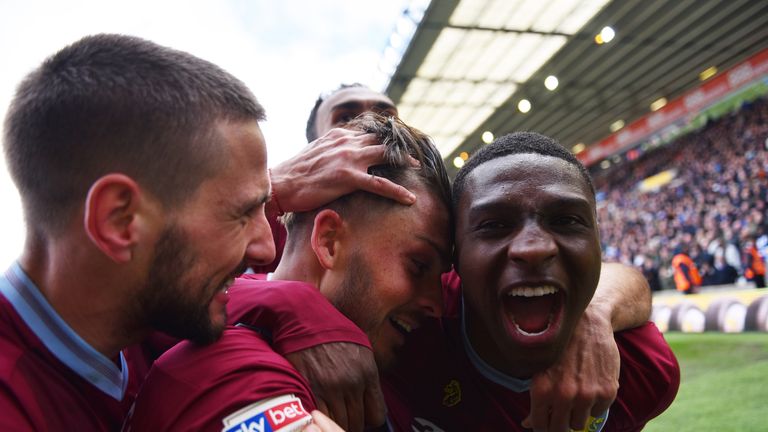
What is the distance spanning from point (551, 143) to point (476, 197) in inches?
16.0

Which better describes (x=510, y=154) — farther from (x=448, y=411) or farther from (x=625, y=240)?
(x=625, y=240)

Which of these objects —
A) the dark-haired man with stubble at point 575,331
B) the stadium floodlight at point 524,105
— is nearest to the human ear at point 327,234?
the dark-haired man with stubble at point 575,331

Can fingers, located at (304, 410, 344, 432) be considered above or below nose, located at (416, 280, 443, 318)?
below

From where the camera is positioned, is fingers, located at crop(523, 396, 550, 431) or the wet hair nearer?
fingers, located at crop(523, 396, 550, 431)

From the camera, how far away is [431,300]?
80.6 inches

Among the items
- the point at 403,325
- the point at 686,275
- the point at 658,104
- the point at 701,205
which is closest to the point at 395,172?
the point at 403,325

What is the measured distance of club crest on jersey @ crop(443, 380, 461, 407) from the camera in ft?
6.96

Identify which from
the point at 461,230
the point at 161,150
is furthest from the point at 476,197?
the point at 161,150

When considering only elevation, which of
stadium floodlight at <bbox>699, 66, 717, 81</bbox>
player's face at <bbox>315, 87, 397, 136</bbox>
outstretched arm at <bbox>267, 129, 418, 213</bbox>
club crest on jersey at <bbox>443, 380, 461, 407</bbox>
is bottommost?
club crest on jersey at <bbox>443, 380, 461, 407</bbox>

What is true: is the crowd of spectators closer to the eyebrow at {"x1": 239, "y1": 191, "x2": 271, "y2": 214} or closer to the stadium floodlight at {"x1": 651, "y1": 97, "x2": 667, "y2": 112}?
the stadium floodlight at {"x1": 651, "y1": 97, "x2": 667, "y2": 112}

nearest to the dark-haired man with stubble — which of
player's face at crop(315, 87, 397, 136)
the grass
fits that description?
player's face at crop(315, 87, 397, 136)

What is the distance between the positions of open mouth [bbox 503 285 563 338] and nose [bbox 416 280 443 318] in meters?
0.24

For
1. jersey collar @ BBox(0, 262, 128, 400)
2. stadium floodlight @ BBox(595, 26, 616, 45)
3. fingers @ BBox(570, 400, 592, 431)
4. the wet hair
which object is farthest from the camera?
stadium floodlight @ BBox(595, 26, 616, 45)

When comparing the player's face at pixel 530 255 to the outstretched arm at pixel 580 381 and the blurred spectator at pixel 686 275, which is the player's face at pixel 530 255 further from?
the blurred spectator at pixel 686 275
